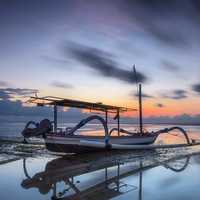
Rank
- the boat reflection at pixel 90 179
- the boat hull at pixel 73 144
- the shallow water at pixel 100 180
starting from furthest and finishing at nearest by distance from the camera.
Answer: the boat hull at pixel 73 144 < the boat reflection at pixel 90 179 < the shallow water at pixel 100 180

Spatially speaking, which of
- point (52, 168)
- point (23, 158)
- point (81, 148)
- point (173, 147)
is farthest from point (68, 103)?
point (173, 147)

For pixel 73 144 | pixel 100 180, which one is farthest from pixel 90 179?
pixel 73 144

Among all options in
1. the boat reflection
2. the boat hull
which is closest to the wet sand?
the boat reflection

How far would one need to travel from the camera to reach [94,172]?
15516 millimetres

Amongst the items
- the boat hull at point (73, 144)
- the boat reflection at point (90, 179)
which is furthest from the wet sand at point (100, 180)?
the boat hull at point (73, 144)

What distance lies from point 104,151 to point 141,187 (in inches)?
513

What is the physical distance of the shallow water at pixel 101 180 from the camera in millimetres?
11102

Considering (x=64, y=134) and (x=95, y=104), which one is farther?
(x=95, y=104)

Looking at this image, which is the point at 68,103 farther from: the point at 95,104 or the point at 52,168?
the point at 52,168

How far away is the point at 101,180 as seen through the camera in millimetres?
13617

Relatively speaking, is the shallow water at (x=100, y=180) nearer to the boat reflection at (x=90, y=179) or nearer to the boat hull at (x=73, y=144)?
the boat reflection at (x=90, y=179)

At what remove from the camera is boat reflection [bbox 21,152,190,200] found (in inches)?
444

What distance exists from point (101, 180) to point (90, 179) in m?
0.51

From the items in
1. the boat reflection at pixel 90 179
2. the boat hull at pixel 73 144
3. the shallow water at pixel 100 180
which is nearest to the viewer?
the shallow water at pixel 100 180
